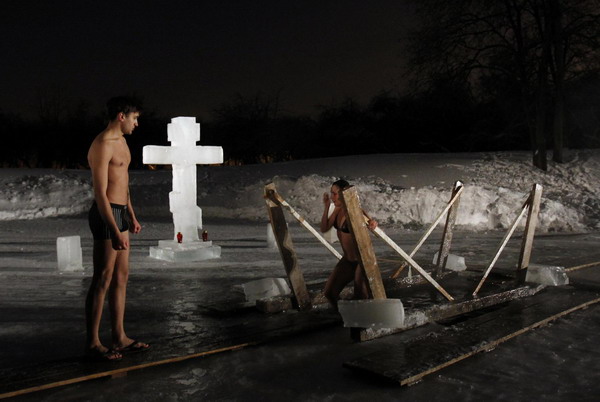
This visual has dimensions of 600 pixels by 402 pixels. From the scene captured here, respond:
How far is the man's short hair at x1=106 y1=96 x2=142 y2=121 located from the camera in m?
5.00

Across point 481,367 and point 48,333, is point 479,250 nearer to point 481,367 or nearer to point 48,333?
point 481,367

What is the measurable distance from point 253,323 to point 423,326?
5.94ft

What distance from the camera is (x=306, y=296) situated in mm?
6953

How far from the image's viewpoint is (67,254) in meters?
9.68

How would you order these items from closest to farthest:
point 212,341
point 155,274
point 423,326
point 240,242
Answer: point 212,341 → point 423,326 → point 155,274 → point 240,242

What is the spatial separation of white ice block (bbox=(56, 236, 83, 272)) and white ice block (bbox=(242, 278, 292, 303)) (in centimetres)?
399

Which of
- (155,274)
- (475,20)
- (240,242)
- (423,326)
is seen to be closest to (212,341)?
(423,326)

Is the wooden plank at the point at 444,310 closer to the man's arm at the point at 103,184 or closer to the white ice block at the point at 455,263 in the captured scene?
the white ice block at the point at 455,263

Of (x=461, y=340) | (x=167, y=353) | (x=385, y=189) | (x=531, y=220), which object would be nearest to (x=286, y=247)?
(x=167, y=353)

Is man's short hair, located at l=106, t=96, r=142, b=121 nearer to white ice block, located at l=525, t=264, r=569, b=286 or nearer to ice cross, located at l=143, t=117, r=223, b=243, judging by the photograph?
ice cross, located at l=143, t=117, r=223, b=243

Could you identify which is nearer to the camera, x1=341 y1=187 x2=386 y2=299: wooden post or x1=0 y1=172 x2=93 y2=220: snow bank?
x1=341 y1=187 x2=386 y2=299: wooden post

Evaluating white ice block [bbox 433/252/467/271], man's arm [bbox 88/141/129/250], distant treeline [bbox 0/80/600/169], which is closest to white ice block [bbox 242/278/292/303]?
man's arm [bbox 88/141/129/250]

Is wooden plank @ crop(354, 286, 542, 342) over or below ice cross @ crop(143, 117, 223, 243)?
below

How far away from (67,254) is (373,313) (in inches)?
240
